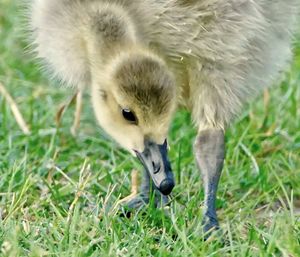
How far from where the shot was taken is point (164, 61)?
10.3ft

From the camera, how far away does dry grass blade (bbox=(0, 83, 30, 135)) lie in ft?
13.1

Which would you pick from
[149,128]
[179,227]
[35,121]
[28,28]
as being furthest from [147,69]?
[35,121]

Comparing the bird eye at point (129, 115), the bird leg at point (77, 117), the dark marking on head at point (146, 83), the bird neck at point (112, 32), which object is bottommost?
the bird leg at point (77, 117)

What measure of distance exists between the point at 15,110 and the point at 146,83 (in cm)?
124

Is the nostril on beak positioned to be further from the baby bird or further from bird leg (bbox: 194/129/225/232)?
bird leg (bbox: 194/129/225/232)

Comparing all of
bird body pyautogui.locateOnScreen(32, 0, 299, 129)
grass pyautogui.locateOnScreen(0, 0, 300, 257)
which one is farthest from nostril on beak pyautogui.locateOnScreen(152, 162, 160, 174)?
bird body pyautogui.locateOnScreen(32, 0, 299, 129)

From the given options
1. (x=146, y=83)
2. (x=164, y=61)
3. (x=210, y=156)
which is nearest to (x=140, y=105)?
(x=146, y=83)

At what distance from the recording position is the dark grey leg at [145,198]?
3.30 m

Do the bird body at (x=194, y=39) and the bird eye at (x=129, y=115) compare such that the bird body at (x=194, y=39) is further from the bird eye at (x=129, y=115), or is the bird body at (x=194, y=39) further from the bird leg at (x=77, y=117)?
the bird leg at (x=77, y=117)

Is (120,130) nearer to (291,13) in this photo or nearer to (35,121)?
(291,13)

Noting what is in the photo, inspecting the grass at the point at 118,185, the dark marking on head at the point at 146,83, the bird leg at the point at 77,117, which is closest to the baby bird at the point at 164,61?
the dark marking on head at the point at 146,83

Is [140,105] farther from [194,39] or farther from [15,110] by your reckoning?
[15,110]

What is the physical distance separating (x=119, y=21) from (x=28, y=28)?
579 millimetres

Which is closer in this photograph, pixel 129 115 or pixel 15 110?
pixel 129 115
